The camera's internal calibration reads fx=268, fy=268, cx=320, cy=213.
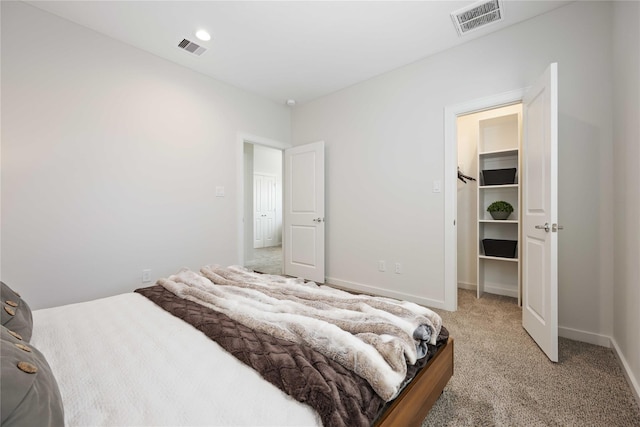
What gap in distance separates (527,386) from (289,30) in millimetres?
3175

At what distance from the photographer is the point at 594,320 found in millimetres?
2061

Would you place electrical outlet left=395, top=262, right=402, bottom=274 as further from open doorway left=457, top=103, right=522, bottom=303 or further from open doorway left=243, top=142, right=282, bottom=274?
open doorway left=243, top=142, right=282, bottom=274

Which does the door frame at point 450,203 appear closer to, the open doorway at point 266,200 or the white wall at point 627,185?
the white wall at point 627,185

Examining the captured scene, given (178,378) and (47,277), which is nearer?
(178,378)

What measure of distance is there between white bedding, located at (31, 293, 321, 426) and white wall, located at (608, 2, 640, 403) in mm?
2000

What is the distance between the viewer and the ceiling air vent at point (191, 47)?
262cm

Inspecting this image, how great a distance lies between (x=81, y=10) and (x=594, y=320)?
4785 millimetres

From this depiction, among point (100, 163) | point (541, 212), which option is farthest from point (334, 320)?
point (100, 163)

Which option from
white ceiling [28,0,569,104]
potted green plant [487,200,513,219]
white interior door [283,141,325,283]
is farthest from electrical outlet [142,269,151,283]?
potted green plant [487,200,513,219]

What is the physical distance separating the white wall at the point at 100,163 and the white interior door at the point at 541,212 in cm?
314

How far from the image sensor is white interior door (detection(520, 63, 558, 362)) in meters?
1.79

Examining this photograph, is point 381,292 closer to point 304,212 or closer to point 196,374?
point 304,212

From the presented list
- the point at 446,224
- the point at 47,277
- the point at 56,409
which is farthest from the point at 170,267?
the point at 446,224

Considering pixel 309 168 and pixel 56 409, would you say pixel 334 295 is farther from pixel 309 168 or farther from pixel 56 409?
pixel 309 168
